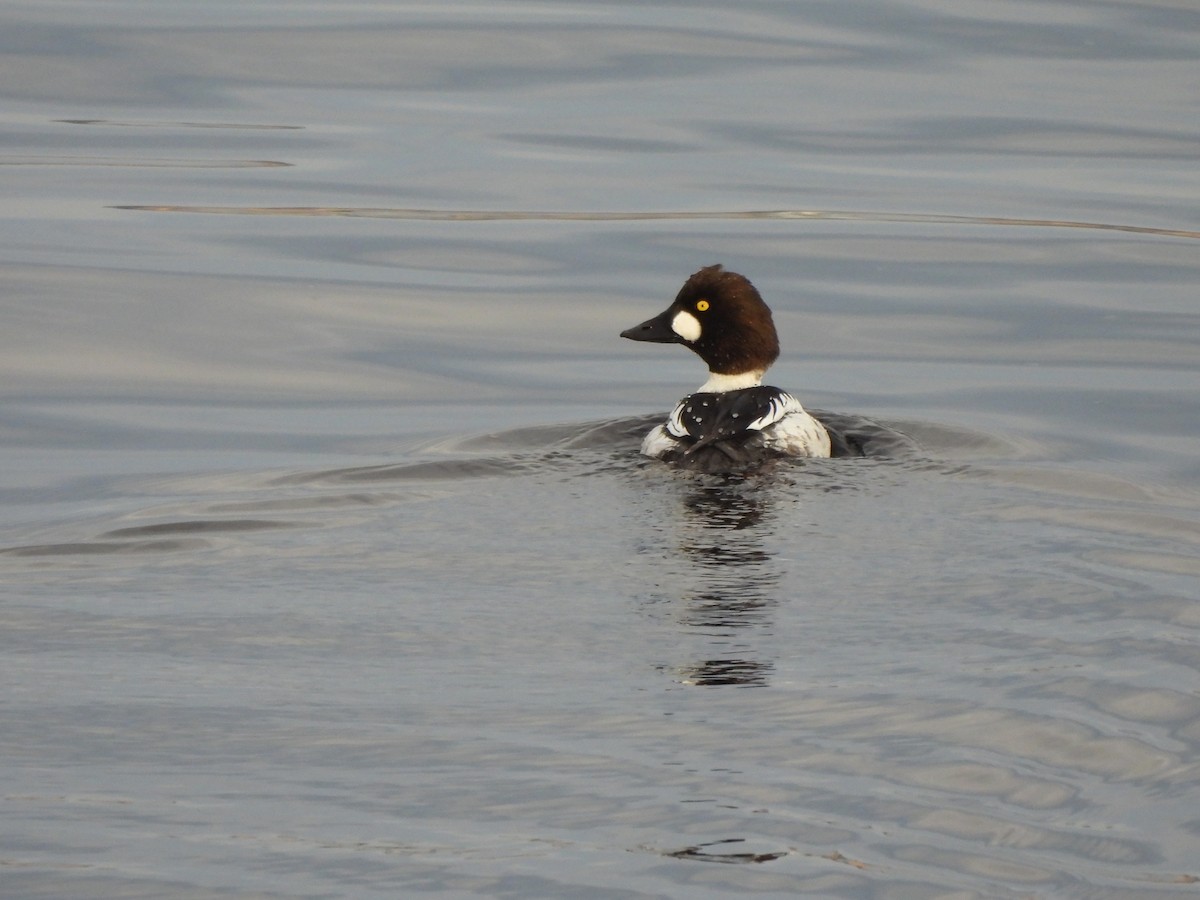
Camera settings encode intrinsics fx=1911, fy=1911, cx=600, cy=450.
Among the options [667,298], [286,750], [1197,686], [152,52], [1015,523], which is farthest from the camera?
[152,52]

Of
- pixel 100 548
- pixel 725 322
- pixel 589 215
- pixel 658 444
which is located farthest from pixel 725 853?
pixel 589 215

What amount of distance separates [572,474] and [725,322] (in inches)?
61.3

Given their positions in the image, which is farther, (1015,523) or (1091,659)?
(1015,523)

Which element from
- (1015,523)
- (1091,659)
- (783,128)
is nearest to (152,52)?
(783,128)

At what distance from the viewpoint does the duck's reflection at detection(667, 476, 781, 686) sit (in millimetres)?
4926

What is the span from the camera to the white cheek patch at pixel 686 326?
882cm

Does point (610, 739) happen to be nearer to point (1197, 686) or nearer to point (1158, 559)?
point (1197, 686)

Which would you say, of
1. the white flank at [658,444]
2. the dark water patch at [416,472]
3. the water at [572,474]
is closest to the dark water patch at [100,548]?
the water at [572,474]

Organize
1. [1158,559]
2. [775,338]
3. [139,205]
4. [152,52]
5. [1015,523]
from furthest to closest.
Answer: [152,52], [139,205], [775,338], [1015,523], [1158,559]

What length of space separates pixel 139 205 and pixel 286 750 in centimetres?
990

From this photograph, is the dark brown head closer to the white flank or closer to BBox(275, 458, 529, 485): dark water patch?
the white flank

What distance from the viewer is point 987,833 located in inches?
150

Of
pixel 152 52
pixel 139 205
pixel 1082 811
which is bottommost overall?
pixel 1082 811

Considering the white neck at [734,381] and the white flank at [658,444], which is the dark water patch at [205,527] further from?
the white neck at [734,381]
